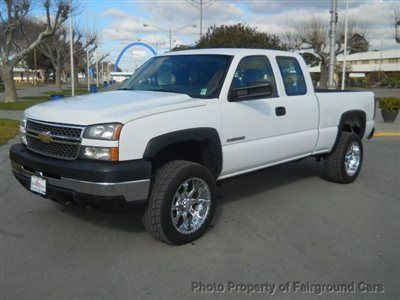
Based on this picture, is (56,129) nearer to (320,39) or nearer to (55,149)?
(55,149)

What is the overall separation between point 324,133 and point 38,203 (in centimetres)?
395

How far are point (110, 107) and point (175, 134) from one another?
65cm

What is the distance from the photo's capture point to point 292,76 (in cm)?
618

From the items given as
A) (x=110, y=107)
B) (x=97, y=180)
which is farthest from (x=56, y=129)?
(x=97, y=180)

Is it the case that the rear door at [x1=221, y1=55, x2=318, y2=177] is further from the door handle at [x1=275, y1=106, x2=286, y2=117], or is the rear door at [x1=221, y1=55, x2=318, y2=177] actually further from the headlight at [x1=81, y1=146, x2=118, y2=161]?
the headlight at [x1=81, y1=146, x2=118, y2=161]

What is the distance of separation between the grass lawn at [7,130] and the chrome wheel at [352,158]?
745 centimetres

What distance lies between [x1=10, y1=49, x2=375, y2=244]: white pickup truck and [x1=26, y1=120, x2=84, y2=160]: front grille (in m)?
0.01

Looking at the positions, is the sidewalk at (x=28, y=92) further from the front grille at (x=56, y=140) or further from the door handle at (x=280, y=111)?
the door handle at (x=280, y=111)

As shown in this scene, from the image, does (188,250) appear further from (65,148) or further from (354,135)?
(354,135)

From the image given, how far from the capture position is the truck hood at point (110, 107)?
418 cm

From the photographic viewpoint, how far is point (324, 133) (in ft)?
21.6

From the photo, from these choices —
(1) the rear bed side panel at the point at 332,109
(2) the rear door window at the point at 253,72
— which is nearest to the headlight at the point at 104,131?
(2) the rear door window at the point at 253,72

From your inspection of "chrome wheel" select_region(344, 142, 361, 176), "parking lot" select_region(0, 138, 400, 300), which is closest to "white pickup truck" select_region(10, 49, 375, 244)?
"parking lot" select_region(0, 138, 400, 300)

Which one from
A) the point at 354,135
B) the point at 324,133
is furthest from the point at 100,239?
the point at 354,135
